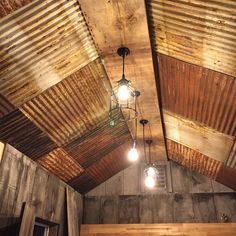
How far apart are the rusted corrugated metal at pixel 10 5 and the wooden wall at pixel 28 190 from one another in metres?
2.56

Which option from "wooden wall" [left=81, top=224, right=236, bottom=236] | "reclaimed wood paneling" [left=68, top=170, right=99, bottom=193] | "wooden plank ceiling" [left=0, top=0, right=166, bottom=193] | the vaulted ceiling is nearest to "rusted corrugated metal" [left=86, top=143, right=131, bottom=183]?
"reclaimed wood paneling" [left=68, top=170, right=99, bottom=193]

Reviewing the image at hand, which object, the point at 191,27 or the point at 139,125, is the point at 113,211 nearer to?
the point at 139,125

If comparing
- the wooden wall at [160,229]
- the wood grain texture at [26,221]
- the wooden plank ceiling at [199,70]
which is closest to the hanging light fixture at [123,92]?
the wooden plank ceiling at [199,70]

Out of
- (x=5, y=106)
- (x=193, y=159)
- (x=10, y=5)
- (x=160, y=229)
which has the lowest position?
(x=160, y=229)

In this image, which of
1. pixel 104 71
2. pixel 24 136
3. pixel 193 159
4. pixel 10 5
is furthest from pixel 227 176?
pixel 10 5

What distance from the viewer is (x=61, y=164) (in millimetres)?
6633

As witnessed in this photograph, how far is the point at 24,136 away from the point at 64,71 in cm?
156

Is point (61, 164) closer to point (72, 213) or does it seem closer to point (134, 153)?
point (72, 213)

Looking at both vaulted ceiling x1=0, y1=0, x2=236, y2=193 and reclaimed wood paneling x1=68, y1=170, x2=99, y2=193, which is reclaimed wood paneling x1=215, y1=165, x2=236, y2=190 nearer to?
vaulted ceiling x1=0, y1=0, x2=236, y2=193

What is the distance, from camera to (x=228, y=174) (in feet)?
25.2

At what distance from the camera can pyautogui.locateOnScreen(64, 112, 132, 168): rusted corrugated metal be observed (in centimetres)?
633

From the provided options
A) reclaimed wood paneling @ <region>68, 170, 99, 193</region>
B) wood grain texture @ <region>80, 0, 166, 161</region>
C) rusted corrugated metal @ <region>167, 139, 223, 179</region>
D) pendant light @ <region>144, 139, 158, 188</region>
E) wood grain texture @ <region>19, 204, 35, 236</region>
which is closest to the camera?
wood grain texture @ <region>80, 0, 166, 161</region>

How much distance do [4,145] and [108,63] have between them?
2.42 m

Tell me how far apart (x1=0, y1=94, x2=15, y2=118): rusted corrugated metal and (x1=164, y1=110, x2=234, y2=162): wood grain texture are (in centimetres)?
358
